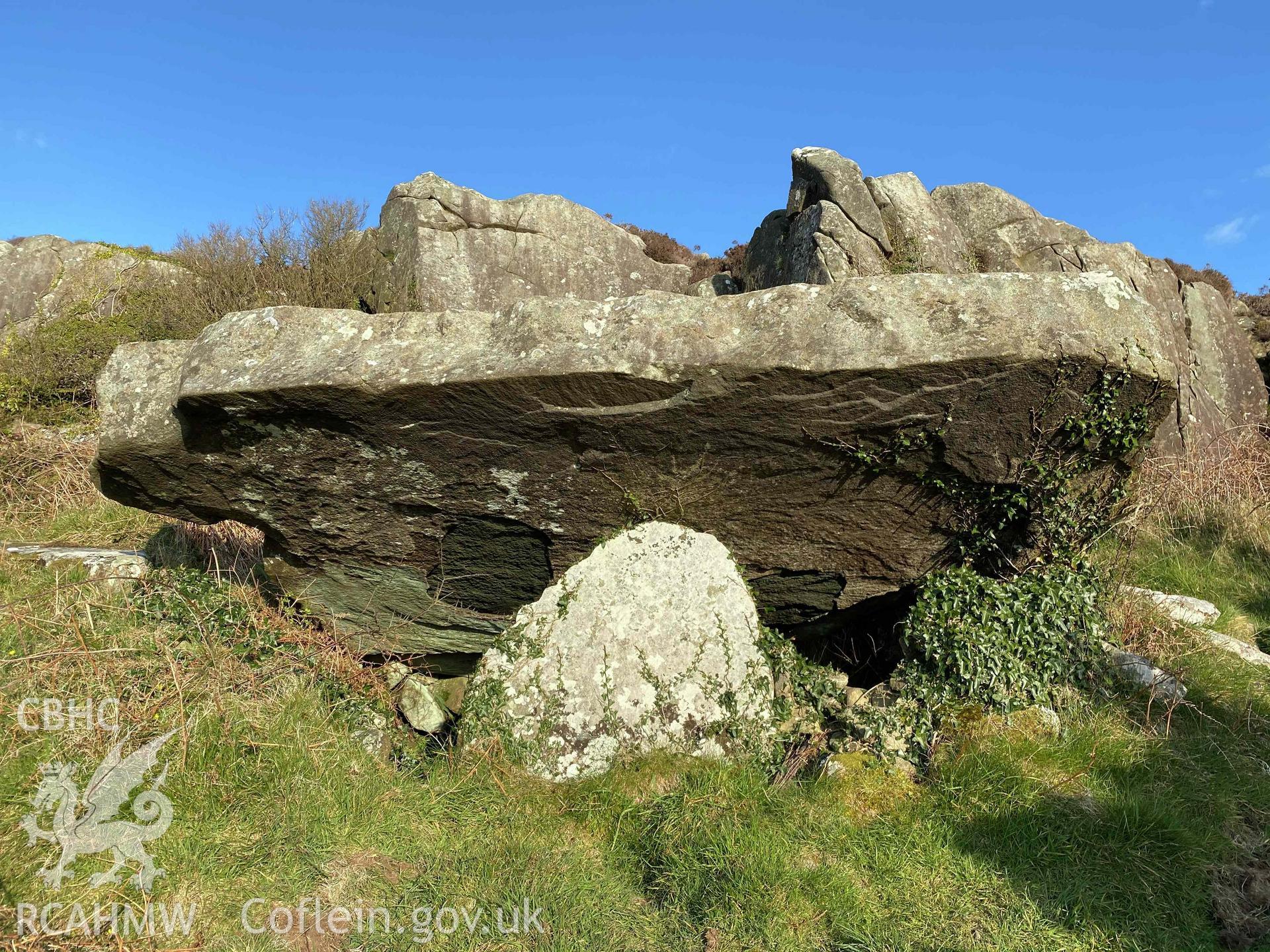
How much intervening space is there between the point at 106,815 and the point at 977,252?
36.1ft

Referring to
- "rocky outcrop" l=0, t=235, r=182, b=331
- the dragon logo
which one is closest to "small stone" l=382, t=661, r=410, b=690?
the dragon logo

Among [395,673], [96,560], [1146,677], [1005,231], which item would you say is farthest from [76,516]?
[1005,231]

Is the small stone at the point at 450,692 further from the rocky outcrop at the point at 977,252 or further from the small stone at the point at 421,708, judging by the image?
the rocky outcrop at the point at 977,252

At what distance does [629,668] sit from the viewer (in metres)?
4.41

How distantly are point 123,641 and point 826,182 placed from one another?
29.4 ft

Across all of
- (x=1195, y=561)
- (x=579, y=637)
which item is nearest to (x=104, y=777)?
(x=579, y=637)

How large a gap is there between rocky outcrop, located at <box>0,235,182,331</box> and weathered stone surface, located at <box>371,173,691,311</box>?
3337 mm

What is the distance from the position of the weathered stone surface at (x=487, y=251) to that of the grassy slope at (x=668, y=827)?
25.8ft

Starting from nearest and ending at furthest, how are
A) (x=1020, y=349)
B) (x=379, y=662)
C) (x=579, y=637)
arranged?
1. (x=1020, y=349)
2. (x=579, y=637)
3. (x=379, y=662)

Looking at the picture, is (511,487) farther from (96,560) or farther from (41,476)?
(41,476)

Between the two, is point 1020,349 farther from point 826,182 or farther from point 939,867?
point 826,182

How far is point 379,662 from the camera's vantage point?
5812mm

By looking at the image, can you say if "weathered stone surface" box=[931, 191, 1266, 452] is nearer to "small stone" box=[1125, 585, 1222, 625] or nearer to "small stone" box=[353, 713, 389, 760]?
"small stone" box=[1125, 585, 1222, 625]

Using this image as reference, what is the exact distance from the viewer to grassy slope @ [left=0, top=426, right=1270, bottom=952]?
10.9 ft
